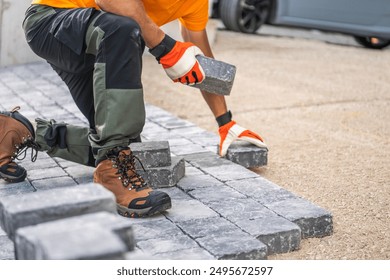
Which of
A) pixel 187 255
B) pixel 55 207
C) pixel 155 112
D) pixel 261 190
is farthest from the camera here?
pixel 155 112

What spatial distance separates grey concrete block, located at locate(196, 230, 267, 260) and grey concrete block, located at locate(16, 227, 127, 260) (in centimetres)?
113

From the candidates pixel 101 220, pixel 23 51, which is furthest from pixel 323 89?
pixel 101 220

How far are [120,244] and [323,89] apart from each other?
536 centimetres

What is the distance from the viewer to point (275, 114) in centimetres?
615

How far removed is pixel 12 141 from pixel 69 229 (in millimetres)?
2118

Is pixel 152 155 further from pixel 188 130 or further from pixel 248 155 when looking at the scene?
pixel 188 130

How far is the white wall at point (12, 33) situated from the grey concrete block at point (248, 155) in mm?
4151

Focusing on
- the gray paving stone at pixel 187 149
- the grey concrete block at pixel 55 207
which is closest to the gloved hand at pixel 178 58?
the gray paving stone at pixel 187 149

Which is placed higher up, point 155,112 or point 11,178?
point 11,178

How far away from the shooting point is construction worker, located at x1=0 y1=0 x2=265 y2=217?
136 inches

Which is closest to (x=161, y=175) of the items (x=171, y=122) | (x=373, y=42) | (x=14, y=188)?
(x=14, y=188)

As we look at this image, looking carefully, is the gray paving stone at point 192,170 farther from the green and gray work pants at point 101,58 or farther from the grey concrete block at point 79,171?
the green and gray work pants at point 101,58

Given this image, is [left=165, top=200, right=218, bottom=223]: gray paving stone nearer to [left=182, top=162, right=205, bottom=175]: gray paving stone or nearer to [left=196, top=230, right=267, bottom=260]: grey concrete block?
[left=196, top=230, right=267, bottom=260]: grey concrete block

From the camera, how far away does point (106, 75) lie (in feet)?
11.4
